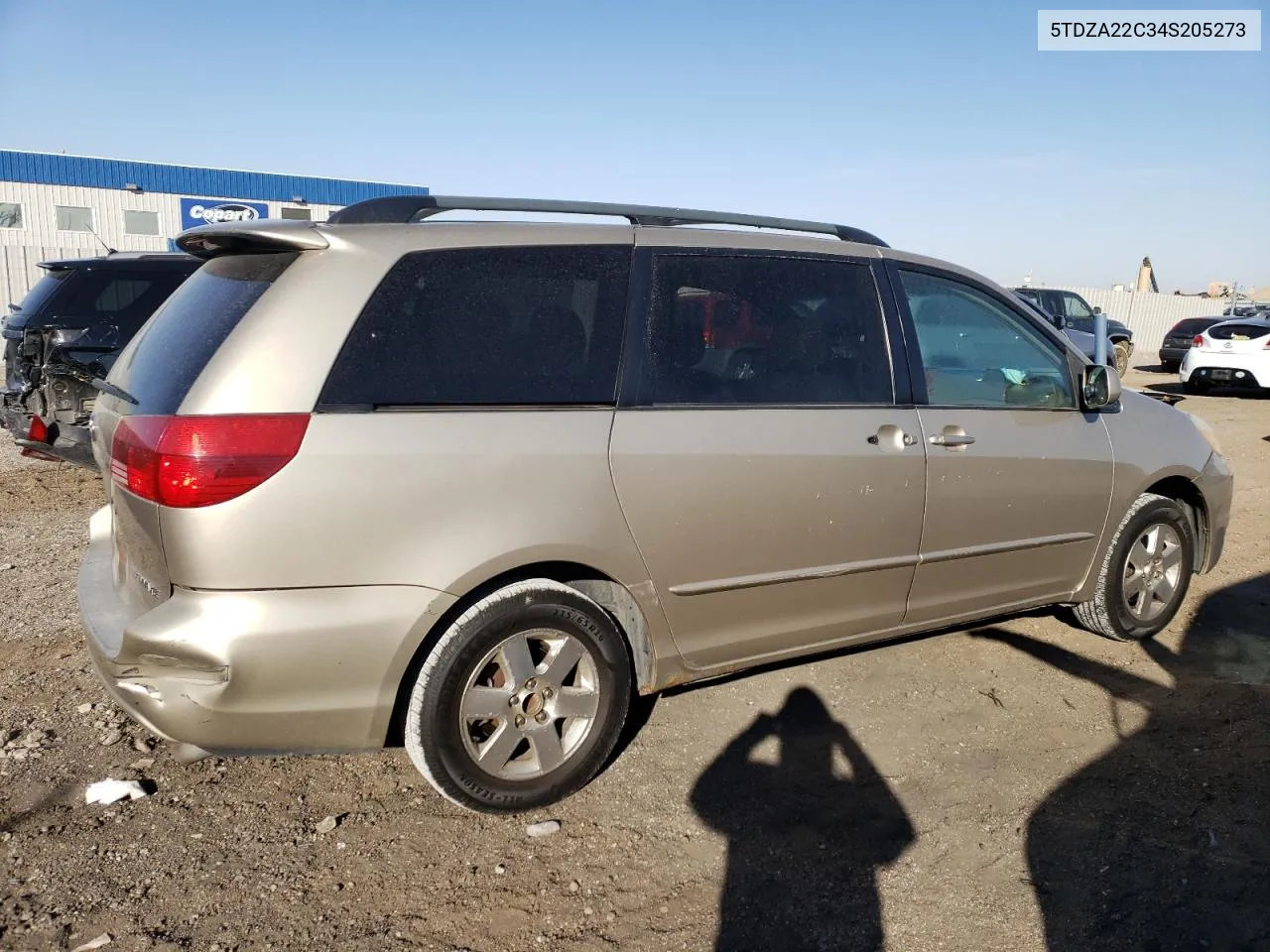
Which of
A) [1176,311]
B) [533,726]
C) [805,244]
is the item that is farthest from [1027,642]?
[1176,311]

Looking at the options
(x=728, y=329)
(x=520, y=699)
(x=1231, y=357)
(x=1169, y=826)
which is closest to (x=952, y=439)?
(x=728, y=329)

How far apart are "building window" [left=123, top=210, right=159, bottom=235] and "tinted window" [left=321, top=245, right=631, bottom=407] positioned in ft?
108

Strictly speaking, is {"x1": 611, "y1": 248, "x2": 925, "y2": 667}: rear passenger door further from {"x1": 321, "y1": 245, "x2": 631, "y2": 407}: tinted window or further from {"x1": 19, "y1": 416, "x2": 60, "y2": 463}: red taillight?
{"x1": 19, "y1": 416, "x2": 60, "y2": 463}: red taillight

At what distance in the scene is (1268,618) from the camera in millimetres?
5203

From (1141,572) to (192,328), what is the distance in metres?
4.18

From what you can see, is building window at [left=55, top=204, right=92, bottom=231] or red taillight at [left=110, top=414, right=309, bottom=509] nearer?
red taillight at [left=110, top=414, right=309, bottom=509]

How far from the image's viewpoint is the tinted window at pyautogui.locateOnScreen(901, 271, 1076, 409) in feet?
13.4

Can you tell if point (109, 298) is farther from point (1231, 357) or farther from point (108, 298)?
point (1231, 357)

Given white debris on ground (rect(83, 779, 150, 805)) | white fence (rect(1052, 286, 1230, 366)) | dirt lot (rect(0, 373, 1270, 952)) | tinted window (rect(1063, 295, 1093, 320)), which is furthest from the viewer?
white fence (rect(1052, 286, 1230, 366))

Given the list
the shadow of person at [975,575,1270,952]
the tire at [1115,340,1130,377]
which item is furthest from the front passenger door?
the tire at [1115,340,1130,377]

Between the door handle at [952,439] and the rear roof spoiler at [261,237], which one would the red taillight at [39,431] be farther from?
the door handle at [952,439]

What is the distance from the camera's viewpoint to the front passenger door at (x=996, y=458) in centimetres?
396

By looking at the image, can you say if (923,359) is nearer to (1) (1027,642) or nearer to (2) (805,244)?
(2) (805,244)

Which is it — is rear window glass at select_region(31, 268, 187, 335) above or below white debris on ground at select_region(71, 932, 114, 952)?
above
